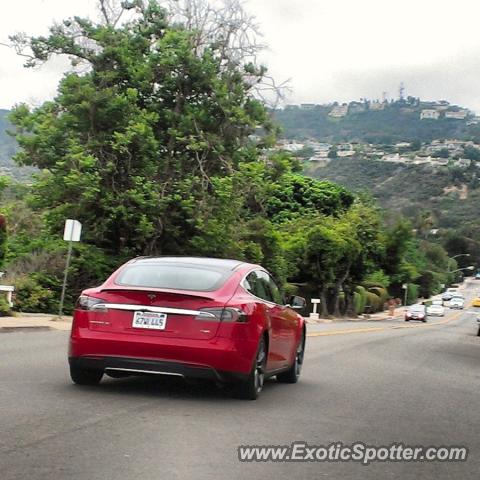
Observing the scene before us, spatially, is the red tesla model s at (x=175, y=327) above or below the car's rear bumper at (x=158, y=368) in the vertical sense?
above

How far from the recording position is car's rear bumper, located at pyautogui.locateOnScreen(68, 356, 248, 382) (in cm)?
916

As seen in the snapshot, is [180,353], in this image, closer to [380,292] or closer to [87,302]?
[87,302]

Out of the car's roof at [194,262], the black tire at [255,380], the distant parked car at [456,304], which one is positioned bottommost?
the distant parked car at [456,304]

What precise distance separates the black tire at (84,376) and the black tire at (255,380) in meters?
1.55

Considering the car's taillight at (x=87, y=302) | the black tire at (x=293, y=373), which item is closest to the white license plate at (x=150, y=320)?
the car's taillight at (x=87, y=302)

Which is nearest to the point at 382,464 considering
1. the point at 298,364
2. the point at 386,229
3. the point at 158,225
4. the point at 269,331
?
the point at 269,331

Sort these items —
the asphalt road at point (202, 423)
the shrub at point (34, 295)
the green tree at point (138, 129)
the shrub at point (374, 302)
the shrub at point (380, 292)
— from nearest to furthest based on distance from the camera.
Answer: the asphalt road at point (202, 423), the shrub at point (34, 295), the green tree at point (138, 129), the shrub at point (374, 302), the shrub at point (380, 292)

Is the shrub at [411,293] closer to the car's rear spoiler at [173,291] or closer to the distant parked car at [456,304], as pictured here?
the distant parked car at [456,304]

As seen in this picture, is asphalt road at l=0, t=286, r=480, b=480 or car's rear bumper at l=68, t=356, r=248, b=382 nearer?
asphalt road at l=0, t=286, r=480, b=480

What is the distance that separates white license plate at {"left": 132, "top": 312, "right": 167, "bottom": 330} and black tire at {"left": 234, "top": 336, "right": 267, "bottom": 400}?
1.06 metres

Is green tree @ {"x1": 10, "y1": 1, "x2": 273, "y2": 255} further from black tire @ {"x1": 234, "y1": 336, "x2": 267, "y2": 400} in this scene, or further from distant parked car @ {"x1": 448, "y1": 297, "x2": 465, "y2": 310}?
distant parked car @ {"x1": 448, "y1": 297, "x2": 465, "y2": 310}

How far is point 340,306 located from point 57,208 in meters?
36.2

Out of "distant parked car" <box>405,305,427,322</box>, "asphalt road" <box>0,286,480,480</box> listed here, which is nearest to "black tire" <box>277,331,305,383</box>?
"asphalt road" <box>0,286,480,480</box>

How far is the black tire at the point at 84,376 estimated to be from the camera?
9.80 metres
